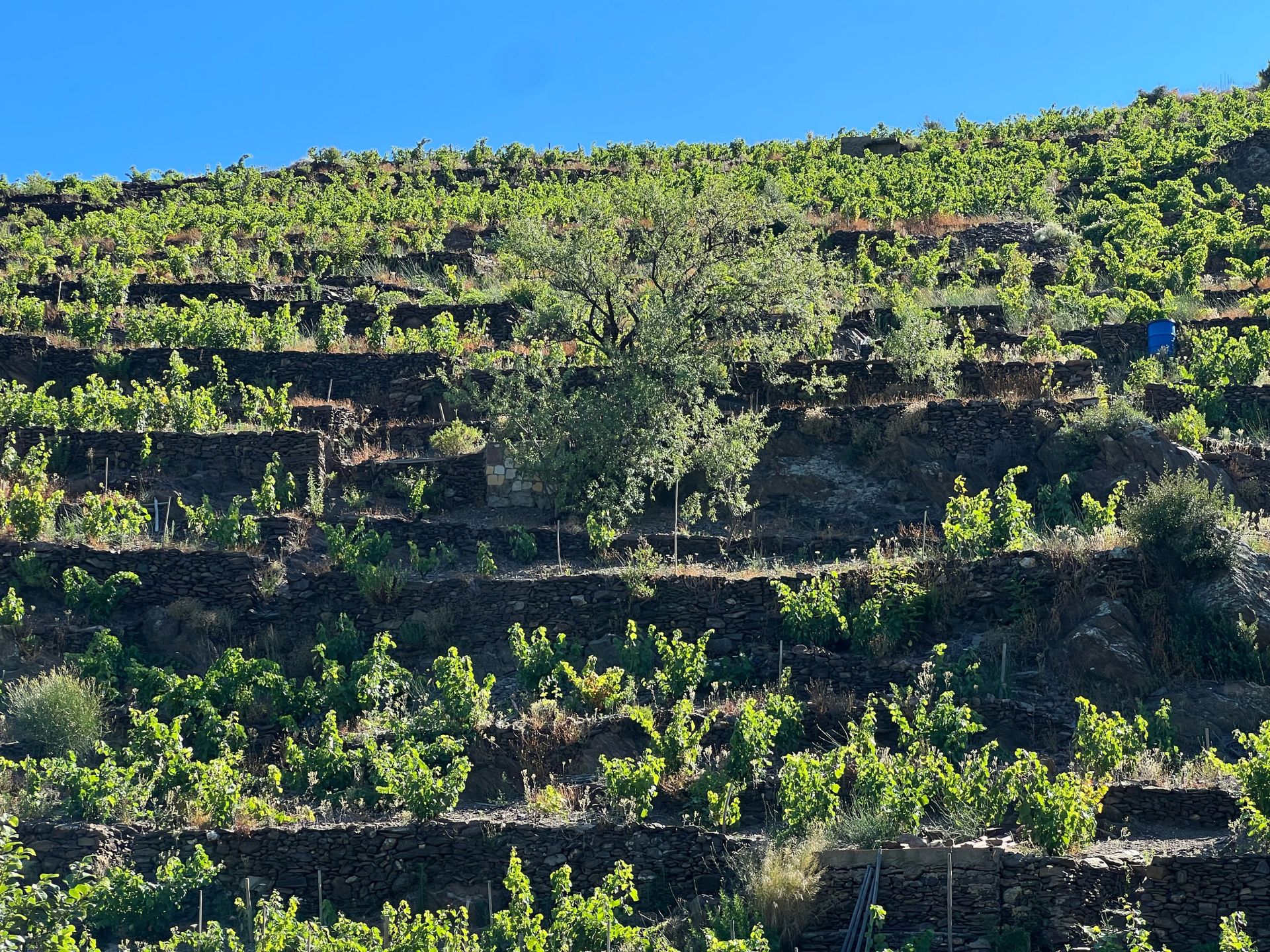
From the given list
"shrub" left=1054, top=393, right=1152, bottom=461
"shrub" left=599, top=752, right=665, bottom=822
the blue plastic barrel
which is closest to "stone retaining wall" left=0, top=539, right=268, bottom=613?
"shrub" left=599, top=752, right=665, bottom=822

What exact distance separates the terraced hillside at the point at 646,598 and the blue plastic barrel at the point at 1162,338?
19.3 inches

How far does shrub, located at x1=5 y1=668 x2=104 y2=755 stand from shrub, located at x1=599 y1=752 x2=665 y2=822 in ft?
21.1

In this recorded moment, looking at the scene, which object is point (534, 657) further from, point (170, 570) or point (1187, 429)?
point (1187, 429)

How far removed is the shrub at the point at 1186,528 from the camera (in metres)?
20.4

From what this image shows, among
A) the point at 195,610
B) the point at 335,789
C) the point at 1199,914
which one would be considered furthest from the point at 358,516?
the point at 1199,914

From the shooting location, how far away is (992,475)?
25078 mm

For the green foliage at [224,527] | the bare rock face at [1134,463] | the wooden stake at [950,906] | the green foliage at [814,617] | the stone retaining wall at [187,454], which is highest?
the stone retaining wall at [187,454]

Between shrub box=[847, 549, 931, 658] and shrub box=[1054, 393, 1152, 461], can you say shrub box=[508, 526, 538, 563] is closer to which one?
shrub box=[847, 549, 931, 658]

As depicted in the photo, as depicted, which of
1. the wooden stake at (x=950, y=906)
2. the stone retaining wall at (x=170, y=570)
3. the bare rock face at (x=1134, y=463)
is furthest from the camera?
the bare rock face at (x=1134, y=463)

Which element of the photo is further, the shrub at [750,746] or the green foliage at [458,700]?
the green foliage at [458,700]

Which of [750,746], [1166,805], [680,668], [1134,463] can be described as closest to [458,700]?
[680,668]

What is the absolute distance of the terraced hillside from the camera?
16.4m

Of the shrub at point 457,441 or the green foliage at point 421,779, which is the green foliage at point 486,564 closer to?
the shrub at point 457,441

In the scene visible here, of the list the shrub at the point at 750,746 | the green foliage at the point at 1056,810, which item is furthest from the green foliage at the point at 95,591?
the green foliage at the point at 1056,810
